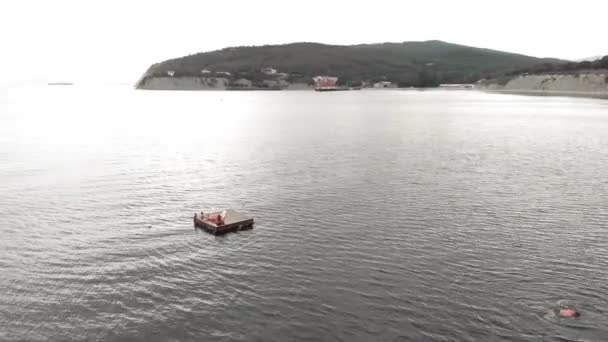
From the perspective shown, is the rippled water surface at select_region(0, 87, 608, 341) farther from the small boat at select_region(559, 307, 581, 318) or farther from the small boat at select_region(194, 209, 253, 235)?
the small boat at select_region(194, 209, 253, 235)

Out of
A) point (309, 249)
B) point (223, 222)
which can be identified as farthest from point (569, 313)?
point (223, 222)

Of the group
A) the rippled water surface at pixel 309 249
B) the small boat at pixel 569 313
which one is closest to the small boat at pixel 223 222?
the rippled water surface at pixel 309 249

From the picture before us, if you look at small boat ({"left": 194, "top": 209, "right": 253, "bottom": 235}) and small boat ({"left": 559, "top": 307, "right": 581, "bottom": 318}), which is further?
small boat ({"left": 194, "top": 209, "right": 253, "bottom": 235})

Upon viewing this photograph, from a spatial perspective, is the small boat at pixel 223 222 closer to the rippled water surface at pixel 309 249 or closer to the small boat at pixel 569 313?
the rippled water surface at pixel 309 249

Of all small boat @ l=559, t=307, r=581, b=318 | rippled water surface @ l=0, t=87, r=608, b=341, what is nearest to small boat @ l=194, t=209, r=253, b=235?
rippled water surface @ l=0, t=87, r=608, b=341

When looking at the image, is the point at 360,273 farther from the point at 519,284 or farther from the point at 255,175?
the point at 255,175

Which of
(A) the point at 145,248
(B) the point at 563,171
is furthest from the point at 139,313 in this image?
(B) the point at 563,171
